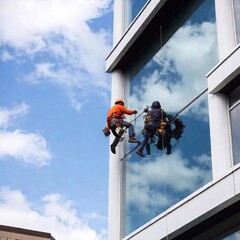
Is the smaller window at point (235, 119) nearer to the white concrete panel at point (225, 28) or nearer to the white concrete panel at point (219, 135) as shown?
the white concrete panel at point (219, 135)

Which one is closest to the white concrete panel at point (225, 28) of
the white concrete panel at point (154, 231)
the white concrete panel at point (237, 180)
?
the white concrete panel at point (237, 180)

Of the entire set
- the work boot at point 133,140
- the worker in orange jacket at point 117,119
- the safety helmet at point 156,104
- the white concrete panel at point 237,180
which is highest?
the worker in orange jacket at point 117,119

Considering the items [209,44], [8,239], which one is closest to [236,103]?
[209,44]

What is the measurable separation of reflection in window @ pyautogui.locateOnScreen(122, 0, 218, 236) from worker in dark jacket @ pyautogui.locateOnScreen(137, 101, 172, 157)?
0.21 metres

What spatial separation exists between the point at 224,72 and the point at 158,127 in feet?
11.0

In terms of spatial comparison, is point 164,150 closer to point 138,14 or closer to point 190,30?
point 190,30

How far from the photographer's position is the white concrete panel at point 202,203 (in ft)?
55.7

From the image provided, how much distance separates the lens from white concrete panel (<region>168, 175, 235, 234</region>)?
16969mm

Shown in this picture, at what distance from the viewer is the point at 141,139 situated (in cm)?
2195

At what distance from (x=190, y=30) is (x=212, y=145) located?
4.37m

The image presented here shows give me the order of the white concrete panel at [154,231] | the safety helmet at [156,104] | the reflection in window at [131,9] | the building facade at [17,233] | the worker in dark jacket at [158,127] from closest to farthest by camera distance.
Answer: the white concrete panel at [154,231] < the worker in dark jacket at [158,127] < the safety helmet at [156,104] < the reflection in window at [131,9] < the building facade at [17,233]

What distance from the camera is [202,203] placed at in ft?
58.6

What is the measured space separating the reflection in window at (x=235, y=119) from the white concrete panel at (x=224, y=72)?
0.40m

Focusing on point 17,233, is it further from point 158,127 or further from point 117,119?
point 158,127
